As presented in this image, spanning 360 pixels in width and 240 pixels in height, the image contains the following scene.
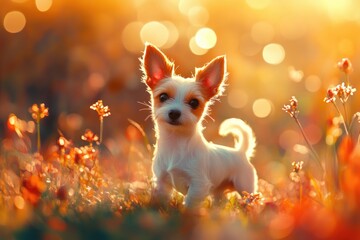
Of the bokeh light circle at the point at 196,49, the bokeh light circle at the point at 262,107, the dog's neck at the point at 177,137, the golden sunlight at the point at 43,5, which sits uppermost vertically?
the golden sunlight at the point at 43,5

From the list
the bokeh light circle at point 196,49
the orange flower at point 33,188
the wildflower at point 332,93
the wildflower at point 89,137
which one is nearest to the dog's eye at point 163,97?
the wildflower at point 89,137

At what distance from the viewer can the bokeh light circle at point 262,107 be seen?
44.5 ft

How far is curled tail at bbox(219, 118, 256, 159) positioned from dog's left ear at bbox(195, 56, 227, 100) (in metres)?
0.95

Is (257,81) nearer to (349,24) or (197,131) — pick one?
(349,24)

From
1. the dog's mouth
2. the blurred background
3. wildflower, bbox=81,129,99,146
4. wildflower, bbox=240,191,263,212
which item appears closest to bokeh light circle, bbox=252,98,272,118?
the blurred background

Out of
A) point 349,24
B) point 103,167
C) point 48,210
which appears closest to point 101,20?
point 349,24

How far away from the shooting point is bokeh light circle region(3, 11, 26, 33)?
14.4m

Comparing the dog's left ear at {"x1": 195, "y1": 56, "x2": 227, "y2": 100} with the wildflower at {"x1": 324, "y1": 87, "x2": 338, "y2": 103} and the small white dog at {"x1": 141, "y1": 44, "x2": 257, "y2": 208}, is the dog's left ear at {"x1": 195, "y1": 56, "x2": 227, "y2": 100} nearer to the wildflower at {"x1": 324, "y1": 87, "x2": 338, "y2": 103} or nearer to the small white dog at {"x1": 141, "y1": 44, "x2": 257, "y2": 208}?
the small white dog at {"x1": 141, "y1": 44, "x2": 257, "y2": 208}

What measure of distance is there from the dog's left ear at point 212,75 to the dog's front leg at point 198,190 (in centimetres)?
72

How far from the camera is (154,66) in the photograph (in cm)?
549

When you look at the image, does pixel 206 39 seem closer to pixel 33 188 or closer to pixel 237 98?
pixel 237 98

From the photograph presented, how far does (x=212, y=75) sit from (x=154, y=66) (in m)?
0.49

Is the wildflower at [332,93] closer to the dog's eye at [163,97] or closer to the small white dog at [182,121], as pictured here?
the small white dog at [182,121]

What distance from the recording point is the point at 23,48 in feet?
46.2
